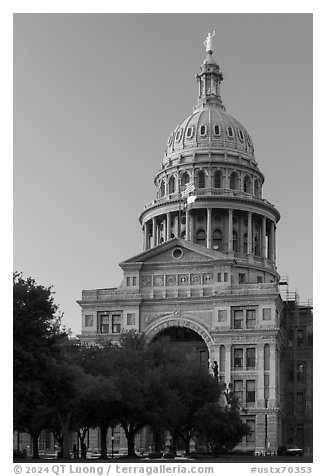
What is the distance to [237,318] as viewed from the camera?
123438mm

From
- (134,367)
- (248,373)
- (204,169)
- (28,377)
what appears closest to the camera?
(28,377)

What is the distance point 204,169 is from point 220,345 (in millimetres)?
38031

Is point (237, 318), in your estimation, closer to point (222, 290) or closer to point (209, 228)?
point (222, 290)

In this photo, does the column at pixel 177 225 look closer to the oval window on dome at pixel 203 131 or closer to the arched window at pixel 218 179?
the arched window at pixel 218 179

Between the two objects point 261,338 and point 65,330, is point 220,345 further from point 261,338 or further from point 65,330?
point 65,330

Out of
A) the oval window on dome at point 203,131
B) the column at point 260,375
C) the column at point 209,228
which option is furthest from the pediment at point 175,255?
the oval window on dome at point 203,131

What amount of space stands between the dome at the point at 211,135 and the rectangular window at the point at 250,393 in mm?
44275

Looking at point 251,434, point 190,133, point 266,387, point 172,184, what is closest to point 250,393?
point 266,387

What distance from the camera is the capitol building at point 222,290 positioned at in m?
121

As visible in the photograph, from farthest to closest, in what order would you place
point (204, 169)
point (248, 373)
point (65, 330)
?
point (204, 169), point (248, 373), point (65, 330)

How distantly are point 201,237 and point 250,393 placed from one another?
3275cm

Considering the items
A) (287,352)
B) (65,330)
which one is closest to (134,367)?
(65,330)

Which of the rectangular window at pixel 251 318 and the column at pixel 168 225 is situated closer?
the rectangular window at pixel 251 318

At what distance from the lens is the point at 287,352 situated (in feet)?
452
